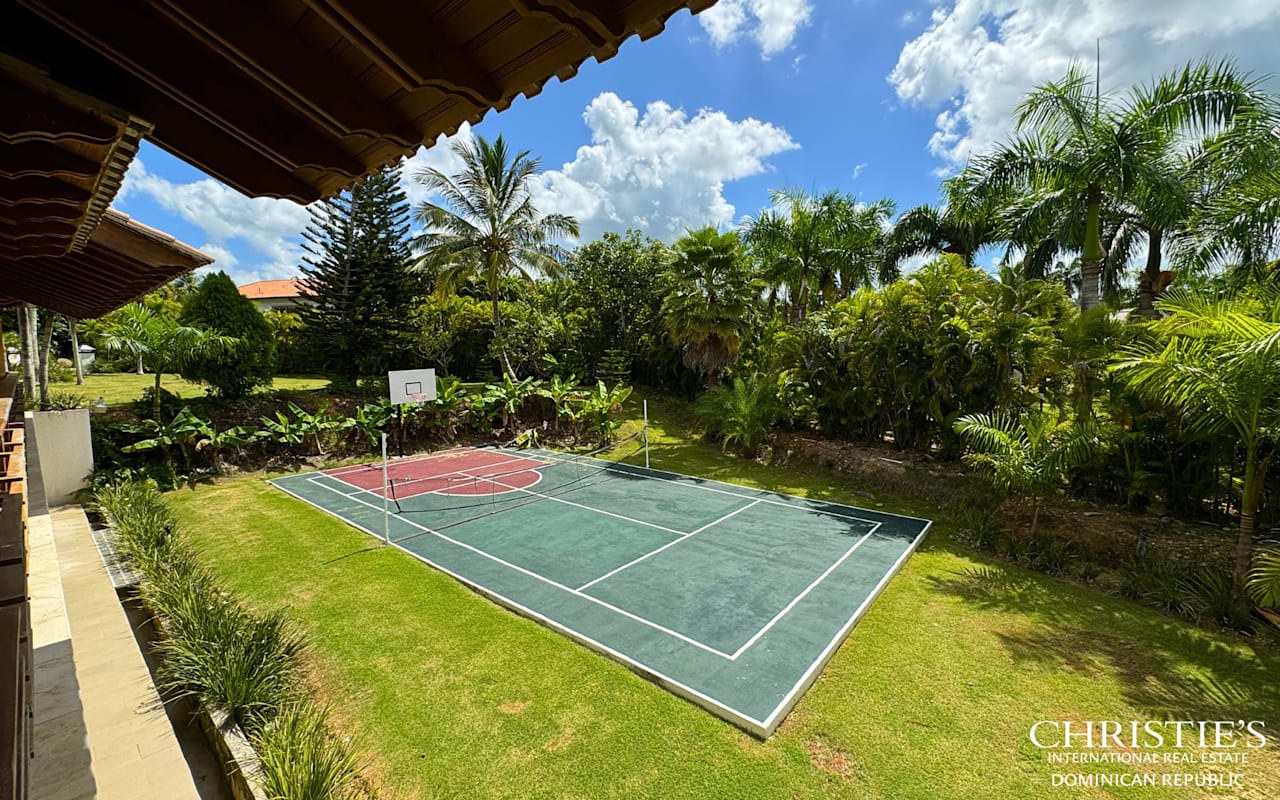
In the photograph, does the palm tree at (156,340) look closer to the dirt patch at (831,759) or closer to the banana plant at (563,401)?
the banana plant at (563,401)

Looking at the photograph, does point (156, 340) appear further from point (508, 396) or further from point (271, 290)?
point (271, 290)

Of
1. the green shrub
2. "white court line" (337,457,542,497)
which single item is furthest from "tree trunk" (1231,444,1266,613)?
"white court line" (337,457,542,497)

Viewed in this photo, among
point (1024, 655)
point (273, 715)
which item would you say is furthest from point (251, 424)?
point (1024, 655)

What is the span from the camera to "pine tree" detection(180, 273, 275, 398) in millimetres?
12641

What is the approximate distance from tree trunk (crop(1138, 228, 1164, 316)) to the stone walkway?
18.5 m

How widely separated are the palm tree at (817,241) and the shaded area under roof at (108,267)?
16.2 metres

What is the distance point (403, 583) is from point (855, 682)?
5.22 m

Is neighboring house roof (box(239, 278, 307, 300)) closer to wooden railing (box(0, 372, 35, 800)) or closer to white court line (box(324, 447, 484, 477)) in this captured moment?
white court line (box(324, 447, 484, 477))

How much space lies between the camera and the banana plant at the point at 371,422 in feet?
43.3

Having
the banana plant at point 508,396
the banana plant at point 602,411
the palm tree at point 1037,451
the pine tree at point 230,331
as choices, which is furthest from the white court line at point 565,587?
the banana plant at point 602,411

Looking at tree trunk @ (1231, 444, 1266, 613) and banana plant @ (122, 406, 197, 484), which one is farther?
banana plant @ (122, 406, 197, 484)

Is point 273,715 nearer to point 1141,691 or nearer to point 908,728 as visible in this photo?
point 908,728

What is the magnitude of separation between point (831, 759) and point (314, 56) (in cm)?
501

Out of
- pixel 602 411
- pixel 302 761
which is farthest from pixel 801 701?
pixel 602 411
